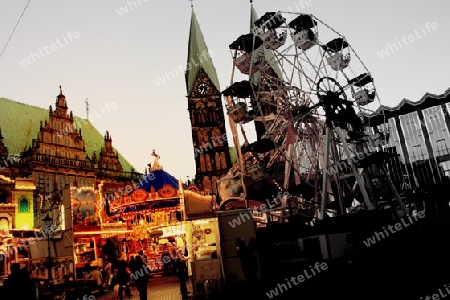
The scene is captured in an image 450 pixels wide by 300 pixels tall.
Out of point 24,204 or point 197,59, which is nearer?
point 24,204

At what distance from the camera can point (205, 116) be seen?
5447cm

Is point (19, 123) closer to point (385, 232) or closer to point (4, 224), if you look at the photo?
point (4, 224)

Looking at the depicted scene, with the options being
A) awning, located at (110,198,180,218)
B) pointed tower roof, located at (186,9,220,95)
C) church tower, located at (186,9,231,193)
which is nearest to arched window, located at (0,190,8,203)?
awning, located at (110,198,180,218)

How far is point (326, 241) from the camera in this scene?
14.6m

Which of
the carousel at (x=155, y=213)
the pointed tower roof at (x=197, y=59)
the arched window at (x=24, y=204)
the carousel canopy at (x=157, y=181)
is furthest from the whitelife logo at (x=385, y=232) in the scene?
the pointed tower roof at (x=197, y=59)

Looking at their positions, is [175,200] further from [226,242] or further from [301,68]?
[301,68]

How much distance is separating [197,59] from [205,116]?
32.3 ft

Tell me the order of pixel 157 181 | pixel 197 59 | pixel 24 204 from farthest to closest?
pixel 197 59 < pixel 24 204 < pixel 157 181

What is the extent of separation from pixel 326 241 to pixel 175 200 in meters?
9.39

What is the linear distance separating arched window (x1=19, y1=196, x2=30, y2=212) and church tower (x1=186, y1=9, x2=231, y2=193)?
23.8m

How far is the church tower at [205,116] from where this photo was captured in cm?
5172

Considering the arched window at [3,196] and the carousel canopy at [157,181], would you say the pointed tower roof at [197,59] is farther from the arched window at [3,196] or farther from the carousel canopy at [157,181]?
the carousel canopy at [157,181]

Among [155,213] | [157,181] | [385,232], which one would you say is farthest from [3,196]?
[385,232]

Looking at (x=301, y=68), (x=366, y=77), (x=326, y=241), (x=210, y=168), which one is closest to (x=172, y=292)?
(x=326, y=241)
